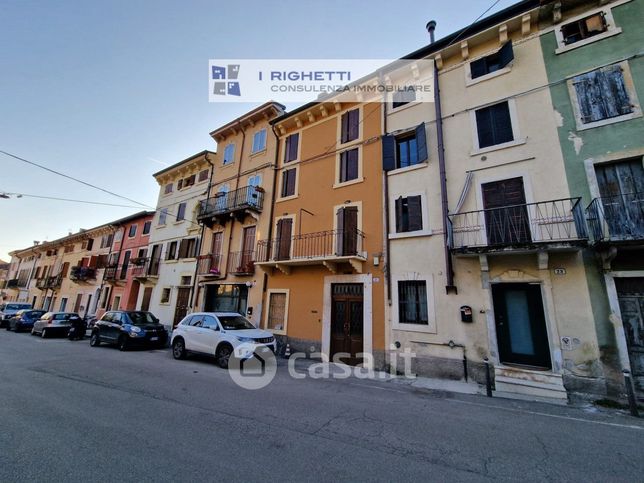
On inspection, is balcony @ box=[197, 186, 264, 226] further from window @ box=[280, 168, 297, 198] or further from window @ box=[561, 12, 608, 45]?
window @ box=[561, 12, 608, 45]

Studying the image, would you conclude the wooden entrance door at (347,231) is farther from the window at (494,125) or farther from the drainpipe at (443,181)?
the window at (494,125)

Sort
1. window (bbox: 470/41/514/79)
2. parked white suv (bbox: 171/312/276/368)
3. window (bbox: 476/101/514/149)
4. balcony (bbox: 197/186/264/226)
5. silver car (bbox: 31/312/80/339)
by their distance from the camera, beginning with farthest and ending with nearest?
1. silver car (bbox: 31/312/80/339)
2. balcony (bbox: 197/186/264/226)
3. window (bbox: 470/41/514/79)
4. window (bbox: 476/101/514/149)
5. parked white suv (bbox: 171/312/276/368)

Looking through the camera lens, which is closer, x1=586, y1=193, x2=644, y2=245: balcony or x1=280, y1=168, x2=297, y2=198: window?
x1=586, y1=193, x2=644, y2=245: balcony

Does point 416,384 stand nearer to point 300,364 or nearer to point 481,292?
point 481,292

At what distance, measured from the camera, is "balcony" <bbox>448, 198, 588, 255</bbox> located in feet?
24.2

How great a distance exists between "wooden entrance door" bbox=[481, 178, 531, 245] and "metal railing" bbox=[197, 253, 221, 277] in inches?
527

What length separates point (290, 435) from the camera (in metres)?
4.29

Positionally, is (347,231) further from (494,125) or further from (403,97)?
(494,125)

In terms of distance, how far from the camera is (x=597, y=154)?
782 centimetres

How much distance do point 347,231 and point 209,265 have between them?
9.25 meters

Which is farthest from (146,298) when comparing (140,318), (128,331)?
(128,331)

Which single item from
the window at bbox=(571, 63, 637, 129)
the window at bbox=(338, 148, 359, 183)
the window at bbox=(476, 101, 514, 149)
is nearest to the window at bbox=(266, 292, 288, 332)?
the window at bbox=(338, 148, 359, 183)

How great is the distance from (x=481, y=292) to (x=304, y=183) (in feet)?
29.9

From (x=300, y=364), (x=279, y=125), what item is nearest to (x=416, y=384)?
(x=300, y=364)
